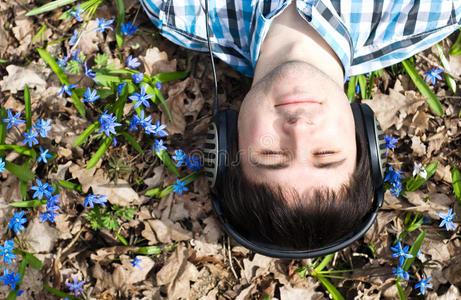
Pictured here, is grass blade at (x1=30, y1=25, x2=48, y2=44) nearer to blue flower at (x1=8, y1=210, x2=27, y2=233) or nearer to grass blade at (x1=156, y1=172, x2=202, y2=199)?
blue flower at (x1=8, y1=210, x2=27, y2=233)

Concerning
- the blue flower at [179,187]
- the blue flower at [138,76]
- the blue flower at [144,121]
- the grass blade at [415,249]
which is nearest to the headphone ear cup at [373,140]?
the grass blade at [415,249]

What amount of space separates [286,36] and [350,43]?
0.41 meters

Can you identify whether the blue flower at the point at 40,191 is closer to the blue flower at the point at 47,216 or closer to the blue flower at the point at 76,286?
the blue flower at the point at 47,216

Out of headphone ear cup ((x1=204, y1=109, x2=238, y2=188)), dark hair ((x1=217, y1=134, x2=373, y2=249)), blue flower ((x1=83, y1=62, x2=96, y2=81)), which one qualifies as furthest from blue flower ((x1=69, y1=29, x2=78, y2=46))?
dark hair ((x1=217, y1=134, x2=373, y2=249))

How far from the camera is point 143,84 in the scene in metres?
3.05

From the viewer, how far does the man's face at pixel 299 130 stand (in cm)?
225

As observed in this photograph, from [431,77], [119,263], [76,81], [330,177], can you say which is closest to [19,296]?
[119,263]

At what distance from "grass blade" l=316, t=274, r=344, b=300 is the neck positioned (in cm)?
146

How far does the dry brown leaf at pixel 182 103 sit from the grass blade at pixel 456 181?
2021 mm

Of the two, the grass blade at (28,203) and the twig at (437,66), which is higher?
the twig at (437,66)

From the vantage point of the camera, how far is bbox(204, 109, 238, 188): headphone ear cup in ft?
8.17

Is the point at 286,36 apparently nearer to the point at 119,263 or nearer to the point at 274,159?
the point at 274,159

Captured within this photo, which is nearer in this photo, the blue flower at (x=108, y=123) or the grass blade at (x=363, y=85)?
the blue flower at (x=108, y=123)

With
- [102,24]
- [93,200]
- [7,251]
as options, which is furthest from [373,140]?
[7,251]
